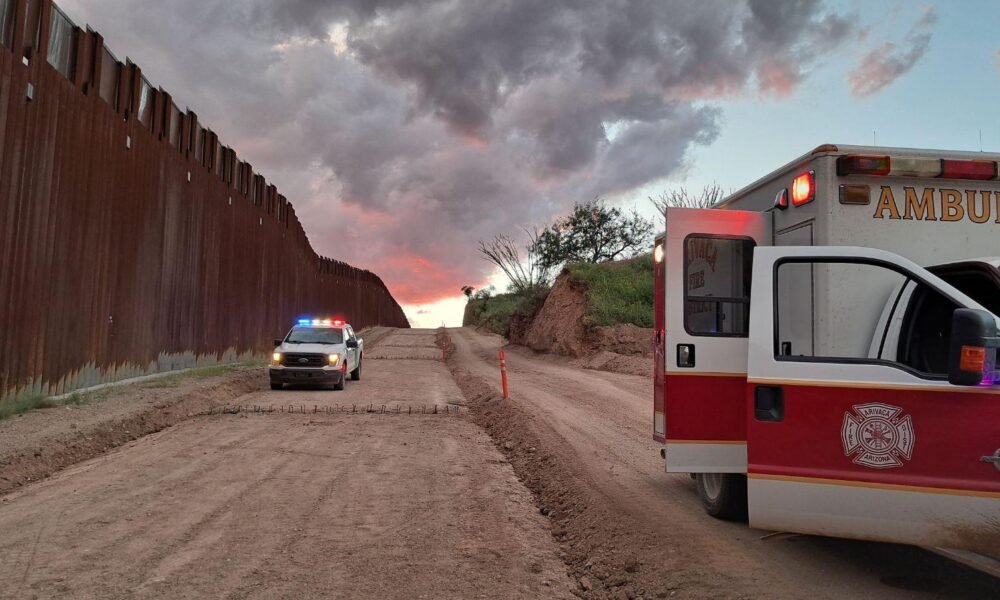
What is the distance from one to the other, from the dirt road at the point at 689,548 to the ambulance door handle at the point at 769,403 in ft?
3.58

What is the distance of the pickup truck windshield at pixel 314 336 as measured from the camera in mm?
19641

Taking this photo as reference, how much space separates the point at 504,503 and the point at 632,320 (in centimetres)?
2410

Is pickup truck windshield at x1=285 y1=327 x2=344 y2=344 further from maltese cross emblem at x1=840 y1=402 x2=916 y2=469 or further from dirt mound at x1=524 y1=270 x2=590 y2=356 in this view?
maltese cross emblem at x1=840 y1=402 x2=916 y2=469

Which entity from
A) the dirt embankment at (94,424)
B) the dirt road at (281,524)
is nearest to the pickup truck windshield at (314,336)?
the dirt embankment at (94,424)

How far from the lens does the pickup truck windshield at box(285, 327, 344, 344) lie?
773 inches

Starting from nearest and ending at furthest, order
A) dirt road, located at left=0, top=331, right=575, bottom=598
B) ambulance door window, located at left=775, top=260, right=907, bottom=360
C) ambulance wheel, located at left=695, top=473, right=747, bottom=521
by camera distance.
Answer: dirt road, located at left=0, top=331, right=575, bottom=598 → ambulance door window, located at left=775, top=260, right=907, bottom=360 → ambulance wheel, located at left=695, top=473, right=747, bottom=521

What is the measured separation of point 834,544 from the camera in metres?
5.29

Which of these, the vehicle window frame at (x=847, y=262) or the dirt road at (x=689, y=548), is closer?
the vehicle window frame at (x=847, y=262)

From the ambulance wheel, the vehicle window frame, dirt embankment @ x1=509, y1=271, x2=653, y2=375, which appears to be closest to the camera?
the vehicle window frame

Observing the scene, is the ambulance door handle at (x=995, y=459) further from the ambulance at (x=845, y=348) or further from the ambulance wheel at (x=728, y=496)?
the ambulance wheel at (x=728, y=496)

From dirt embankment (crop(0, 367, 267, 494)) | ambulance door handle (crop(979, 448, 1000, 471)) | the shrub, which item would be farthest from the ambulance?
the shrub

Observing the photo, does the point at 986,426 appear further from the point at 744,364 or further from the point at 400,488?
the point at 400,488

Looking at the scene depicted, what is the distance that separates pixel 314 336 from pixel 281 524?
→ 14485 millimetres

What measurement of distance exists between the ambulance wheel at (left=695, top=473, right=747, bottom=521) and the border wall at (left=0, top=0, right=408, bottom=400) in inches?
484
